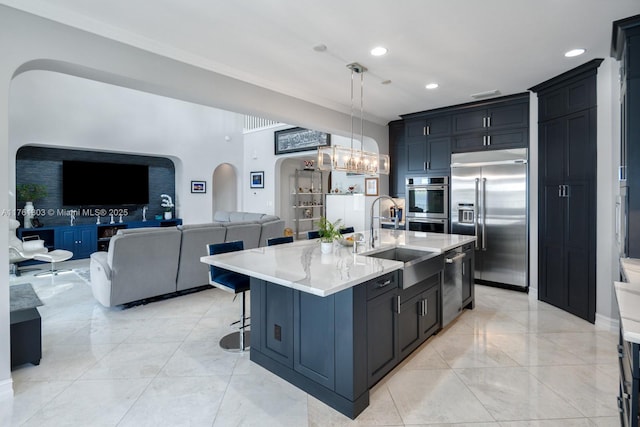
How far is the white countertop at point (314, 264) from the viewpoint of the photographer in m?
2.00

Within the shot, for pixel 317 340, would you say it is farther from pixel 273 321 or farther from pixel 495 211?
pixel 495 211

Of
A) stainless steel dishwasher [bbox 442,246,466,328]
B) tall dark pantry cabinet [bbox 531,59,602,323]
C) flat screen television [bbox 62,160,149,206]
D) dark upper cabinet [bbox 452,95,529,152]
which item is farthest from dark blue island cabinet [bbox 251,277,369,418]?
flat screen television [bbox 62,160,149,206]

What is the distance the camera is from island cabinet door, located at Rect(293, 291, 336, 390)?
7.14ft

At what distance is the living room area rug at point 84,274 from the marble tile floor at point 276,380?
5.42 feet

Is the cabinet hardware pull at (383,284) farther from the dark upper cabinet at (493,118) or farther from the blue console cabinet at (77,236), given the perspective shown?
the blue console cabinet at (77,236)

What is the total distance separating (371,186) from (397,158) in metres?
0.73

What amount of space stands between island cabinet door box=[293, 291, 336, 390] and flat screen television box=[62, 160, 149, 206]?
285 inches

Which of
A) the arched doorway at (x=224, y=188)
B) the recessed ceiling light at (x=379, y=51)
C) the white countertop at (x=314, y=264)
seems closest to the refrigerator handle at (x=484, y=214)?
the white countertop at (x=314, y=264)

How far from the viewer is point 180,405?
2227mm

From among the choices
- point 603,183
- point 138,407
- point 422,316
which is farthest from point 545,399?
point 138,407

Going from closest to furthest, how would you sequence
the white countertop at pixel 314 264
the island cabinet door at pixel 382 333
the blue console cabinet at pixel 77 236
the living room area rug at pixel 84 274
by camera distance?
1. the white countertop at pixel 314 264
2. the island cabinet door at pixel 382 333
3. the living room area rug at pixel 84 274
4. the blue console cabinet at pixel 77 236

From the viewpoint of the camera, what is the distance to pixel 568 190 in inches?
151

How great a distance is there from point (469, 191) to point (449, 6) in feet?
10.3

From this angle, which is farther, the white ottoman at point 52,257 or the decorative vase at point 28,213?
the decorative vase at point 28,213
